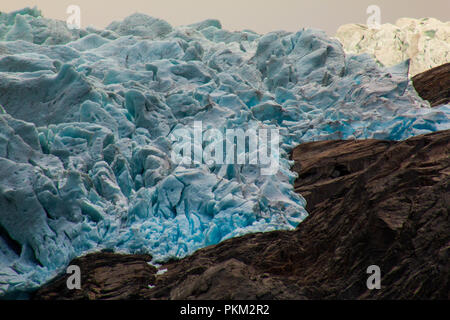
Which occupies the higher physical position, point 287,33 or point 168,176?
point 287,33

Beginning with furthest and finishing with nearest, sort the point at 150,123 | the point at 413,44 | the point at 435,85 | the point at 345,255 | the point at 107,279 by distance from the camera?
the point at 413,44 → the point at 435,85 → the point at 150,123 → the point at 107,279 → the point at 345,255

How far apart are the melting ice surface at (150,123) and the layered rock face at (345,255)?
623mm

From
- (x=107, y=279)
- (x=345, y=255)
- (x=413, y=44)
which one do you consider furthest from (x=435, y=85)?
(x=107, y=279)

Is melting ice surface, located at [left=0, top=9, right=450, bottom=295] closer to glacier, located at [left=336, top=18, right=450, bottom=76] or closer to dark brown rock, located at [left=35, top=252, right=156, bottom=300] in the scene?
dark brown rock, located at [left=35, top=252, right=156, bottom=300]

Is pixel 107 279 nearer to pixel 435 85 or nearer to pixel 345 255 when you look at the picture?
pixel 345 255

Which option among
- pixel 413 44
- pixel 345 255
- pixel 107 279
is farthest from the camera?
pixel 413 44

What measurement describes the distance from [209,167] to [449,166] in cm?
375

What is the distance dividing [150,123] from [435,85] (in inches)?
282

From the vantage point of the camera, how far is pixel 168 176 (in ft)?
26.5

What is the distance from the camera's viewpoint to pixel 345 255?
5797 millimetres

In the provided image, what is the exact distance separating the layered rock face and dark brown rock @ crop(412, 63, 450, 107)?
5.06 m

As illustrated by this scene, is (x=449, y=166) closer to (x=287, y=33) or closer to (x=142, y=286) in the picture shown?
(x=142, y=286)

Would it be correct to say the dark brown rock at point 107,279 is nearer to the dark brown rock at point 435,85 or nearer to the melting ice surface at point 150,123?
the melting ice surface at point 150,123

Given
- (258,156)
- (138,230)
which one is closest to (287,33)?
(258,156)
